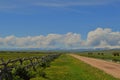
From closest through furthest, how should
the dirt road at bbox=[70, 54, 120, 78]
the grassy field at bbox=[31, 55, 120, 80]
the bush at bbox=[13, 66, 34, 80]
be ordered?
the bush at bbox=[13, 66, 34, 80] < the grassy field at bbox=[31, 55, 120, 80] < the dirt road at bbox=[70, 54, 120, 78]

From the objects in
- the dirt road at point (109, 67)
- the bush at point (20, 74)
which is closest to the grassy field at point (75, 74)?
the dirt road at point (109, 67)

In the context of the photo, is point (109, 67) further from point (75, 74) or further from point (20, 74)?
point (20, 74)

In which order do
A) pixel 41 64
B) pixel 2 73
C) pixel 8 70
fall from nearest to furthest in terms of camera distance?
pixel 2 73, pixel 8 70, pixel 41 64

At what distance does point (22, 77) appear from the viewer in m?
26.2

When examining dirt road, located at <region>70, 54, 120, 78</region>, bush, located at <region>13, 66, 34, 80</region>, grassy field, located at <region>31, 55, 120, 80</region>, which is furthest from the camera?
dirt road, located at <region>70, 54, 120, 78</region>

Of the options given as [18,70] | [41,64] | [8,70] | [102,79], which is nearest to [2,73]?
[8,70]

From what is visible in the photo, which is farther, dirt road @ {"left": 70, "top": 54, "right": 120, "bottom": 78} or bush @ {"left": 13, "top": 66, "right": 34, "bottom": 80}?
dirt road @ {"left": 70, "top": 54, "right": 120, "bottom": 78}

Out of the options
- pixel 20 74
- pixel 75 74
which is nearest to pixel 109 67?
pixel 75 74

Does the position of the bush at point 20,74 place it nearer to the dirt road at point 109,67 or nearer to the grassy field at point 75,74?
the grassy field at point 75,74

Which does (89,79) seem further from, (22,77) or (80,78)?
(22,77)

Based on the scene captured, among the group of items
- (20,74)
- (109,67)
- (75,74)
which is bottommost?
(75,74)

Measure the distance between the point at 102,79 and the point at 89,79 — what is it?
1.11m

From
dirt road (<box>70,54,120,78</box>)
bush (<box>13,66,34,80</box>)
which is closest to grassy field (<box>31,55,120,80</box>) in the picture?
dirt road (<box>70,54,120,78</box>)

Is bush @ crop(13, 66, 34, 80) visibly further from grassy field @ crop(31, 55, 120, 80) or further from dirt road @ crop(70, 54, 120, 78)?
dirt road @ crop(70, 54, 120, 78)
